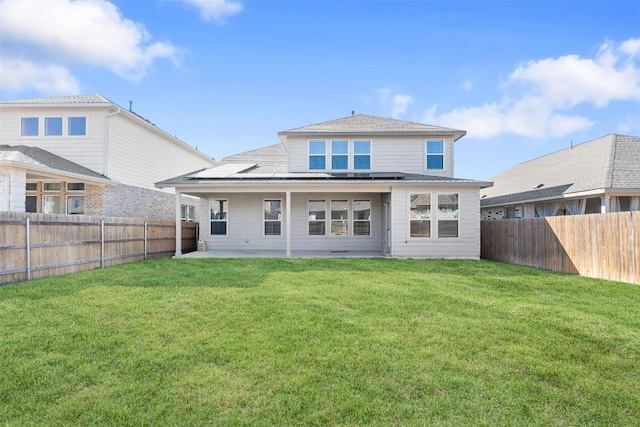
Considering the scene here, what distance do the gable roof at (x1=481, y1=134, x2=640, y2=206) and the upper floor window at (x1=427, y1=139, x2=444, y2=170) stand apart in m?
4.76

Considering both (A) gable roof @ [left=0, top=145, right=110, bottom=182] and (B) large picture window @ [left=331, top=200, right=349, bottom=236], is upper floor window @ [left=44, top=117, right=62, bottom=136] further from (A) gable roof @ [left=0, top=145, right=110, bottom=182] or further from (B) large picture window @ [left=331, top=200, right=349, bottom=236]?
(B) large picture window @ [left=331, top=200, right=349, bottom=236]

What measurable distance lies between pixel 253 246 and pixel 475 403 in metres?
13.8

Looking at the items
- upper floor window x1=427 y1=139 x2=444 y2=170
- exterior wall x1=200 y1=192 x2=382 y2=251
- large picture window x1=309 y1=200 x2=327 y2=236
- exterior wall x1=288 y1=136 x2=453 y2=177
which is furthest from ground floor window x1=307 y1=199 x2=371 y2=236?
upper floor window x1=427 y1=139 x2=444 y2=170

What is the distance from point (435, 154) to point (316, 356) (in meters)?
13.2

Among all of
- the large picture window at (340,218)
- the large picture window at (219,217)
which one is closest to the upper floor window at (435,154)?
the large picture window at (340,218)

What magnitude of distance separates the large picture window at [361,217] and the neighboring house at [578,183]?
7.46 meters

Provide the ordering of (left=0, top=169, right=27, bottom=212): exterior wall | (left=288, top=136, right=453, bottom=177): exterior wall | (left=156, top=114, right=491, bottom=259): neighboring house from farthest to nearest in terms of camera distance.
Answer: (left=288, top=136, right=453, bottom=177): exterior wall
(left=156, top=114, right=491, bottom=259): neighboring house
(left=0, top=169, right=27, bottom=212): exterior wall

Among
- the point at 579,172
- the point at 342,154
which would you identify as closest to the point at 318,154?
the point at 342,154

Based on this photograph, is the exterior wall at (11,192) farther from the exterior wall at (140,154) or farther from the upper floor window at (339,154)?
the upper floor window at (339,154)

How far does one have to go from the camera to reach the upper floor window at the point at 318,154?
15.8 metres

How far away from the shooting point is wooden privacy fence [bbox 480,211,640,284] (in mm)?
8672

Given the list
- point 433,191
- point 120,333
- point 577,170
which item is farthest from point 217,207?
point 577,170

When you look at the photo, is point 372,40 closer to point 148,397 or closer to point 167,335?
point 167,335

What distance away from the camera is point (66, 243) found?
962 cm
